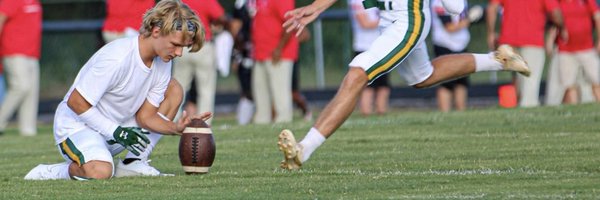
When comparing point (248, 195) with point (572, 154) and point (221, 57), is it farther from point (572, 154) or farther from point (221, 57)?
point (221, 57)

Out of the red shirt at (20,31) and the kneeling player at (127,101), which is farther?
the red shirt at (20,31)

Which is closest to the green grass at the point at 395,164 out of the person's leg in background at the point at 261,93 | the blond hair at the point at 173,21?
the blond hair at the point at 173,21

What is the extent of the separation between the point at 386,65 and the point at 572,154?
1.57m

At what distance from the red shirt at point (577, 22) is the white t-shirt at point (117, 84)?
8.54 metres

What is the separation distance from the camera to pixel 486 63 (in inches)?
391

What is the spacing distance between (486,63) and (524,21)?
263 inches

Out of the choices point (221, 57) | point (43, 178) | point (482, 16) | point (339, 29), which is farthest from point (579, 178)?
point (339, 29)

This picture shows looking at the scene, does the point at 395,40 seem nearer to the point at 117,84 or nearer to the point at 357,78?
the point at 357,78

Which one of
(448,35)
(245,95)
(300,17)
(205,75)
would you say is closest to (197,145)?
(300,17)

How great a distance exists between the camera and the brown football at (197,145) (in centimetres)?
867

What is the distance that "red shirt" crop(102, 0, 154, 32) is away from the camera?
1602cm

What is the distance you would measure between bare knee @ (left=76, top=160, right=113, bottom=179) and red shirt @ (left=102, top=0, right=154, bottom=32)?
727cm

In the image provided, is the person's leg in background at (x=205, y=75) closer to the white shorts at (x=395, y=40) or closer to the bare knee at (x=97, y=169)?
the white shorts at (x=395, y=40)

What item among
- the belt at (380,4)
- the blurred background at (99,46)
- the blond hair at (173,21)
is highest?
the belt at (380,4)
